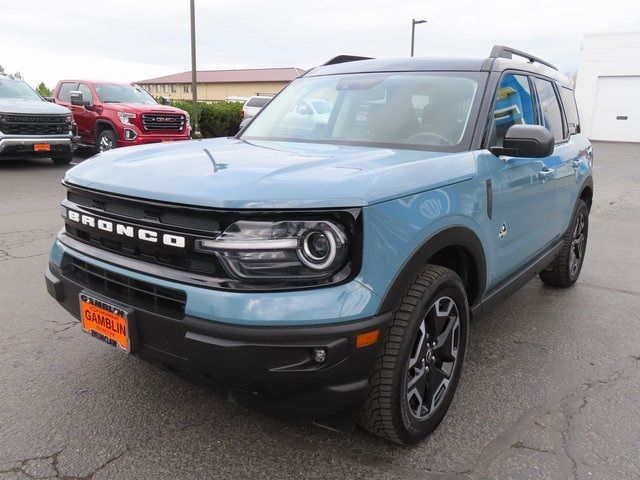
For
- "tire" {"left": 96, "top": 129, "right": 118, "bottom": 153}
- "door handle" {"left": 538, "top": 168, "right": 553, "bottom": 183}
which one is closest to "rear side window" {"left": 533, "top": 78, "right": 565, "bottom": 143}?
"door handle" {"left": 538, "top": 168, "right": 553, "bottom": 183}

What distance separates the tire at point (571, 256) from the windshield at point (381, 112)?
6.33 ft

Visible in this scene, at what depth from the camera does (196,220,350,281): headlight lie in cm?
196

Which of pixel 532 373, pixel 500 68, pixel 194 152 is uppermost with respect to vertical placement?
pixel 500 68

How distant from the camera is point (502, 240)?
3020mm

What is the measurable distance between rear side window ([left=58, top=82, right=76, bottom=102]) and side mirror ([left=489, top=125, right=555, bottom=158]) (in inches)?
523

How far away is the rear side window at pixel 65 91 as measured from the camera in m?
13.6

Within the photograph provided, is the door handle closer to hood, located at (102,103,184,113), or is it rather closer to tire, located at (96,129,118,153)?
hood, located at (102,103,184,113)

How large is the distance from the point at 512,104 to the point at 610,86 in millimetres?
31229

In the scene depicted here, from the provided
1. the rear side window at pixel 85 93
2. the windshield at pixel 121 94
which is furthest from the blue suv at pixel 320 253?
the rear side window at pixel 85 93

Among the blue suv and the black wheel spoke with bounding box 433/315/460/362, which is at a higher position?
the blue suv

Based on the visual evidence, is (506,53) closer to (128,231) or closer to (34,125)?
(128,231)

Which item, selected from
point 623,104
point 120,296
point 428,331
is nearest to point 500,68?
point 428,331

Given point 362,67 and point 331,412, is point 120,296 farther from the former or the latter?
point 362,67

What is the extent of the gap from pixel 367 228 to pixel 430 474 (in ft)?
3.71
